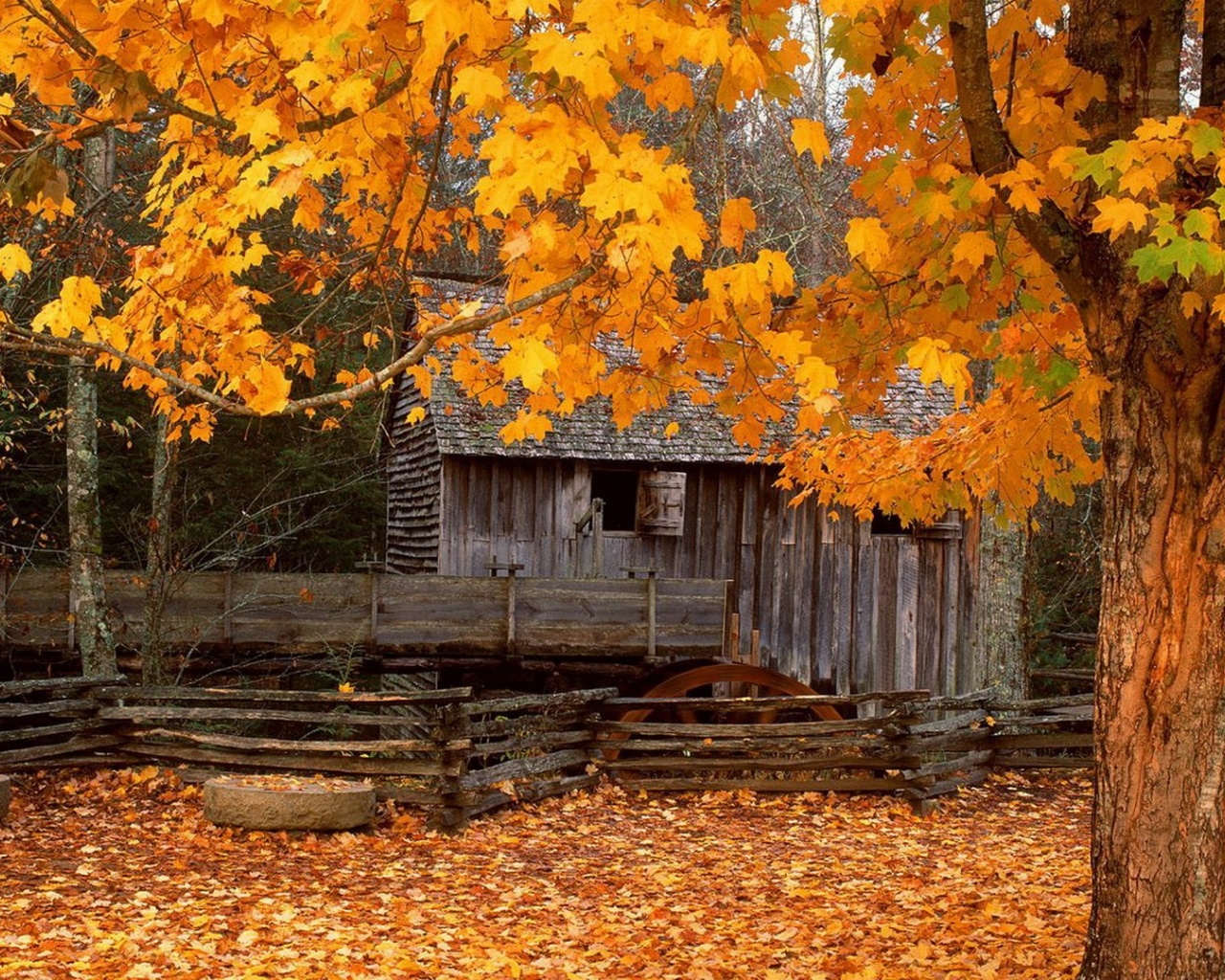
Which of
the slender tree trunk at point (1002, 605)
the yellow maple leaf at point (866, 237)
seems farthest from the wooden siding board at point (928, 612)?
the yellow maple leaf at point (866, 237)

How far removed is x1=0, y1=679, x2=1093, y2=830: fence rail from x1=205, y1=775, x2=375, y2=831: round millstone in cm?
65

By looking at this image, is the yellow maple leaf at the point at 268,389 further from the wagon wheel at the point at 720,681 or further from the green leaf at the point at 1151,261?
the wagon wheel at the point at 720,681

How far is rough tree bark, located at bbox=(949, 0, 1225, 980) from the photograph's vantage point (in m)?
4.99

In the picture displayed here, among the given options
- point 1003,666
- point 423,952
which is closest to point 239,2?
point 423,952

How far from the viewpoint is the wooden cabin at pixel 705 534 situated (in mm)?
15859

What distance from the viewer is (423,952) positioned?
22.0 ft

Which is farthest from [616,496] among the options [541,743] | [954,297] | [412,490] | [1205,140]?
[1205,140]

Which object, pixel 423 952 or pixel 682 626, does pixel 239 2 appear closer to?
pixel 423 952

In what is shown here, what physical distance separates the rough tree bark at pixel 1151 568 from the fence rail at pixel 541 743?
19.5 feet

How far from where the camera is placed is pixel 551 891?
8.22 metres

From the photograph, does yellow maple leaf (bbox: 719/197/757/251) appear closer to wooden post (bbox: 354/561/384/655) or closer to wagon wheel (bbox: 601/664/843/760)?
wooden post (bbox: 354/561/384/655)

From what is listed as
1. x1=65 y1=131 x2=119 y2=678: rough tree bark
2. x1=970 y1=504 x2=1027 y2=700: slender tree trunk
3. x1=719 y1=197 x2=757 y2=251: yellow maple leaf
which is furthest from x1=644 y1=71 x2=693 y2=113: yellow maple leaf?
x1=970 y1=504 x2=1027 y2=700: slender tree trunk

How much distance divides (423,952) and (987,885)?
374 cm

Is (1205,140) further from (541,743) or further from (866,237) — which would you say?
(541,743)
